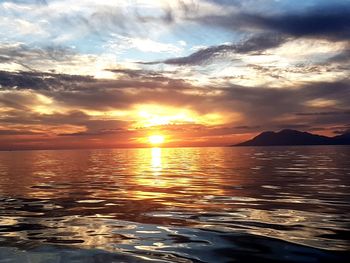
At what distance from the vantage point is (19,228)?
13.4 metres

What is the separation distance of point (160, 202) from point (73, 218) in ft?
19.0

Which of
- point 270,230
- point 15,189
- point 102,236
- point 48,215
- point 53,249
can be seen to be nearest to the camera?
point 53,249

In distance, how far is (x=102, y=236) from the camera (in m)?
11.9

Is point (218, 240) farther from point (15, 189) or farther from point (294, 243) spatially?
point (15, 189)

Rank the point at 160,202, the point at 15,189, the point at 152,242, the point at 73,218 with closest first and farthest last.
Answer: the point at 152,242 → the point at 73,218 → the point at 160,202 → the point at 15,189

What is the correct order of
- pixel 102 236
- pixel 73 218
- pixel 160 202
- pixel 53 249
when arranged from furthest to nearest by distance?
pixel 160 202
pixel 73 218
pixel 102 236
pixel 53 249

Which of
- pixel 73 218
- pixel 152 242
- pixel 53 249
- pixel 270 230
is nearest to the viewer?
pixel 53 249

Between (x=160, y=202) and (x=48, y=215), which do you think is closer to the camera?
(x=48, y=215)

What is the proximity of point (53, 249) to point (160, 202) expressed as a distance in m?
9.99

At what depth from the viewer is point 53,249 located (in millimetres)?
10258

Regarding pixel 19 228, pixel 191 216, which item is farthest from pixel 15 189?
pixel 191 216

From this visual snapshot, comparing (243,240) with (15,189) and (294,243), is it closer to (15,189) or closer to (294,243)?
(294,243)

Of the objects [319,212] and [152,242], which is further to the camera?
[319,212]

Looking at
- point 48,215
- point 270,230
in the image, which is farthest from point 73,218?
point 270,230
